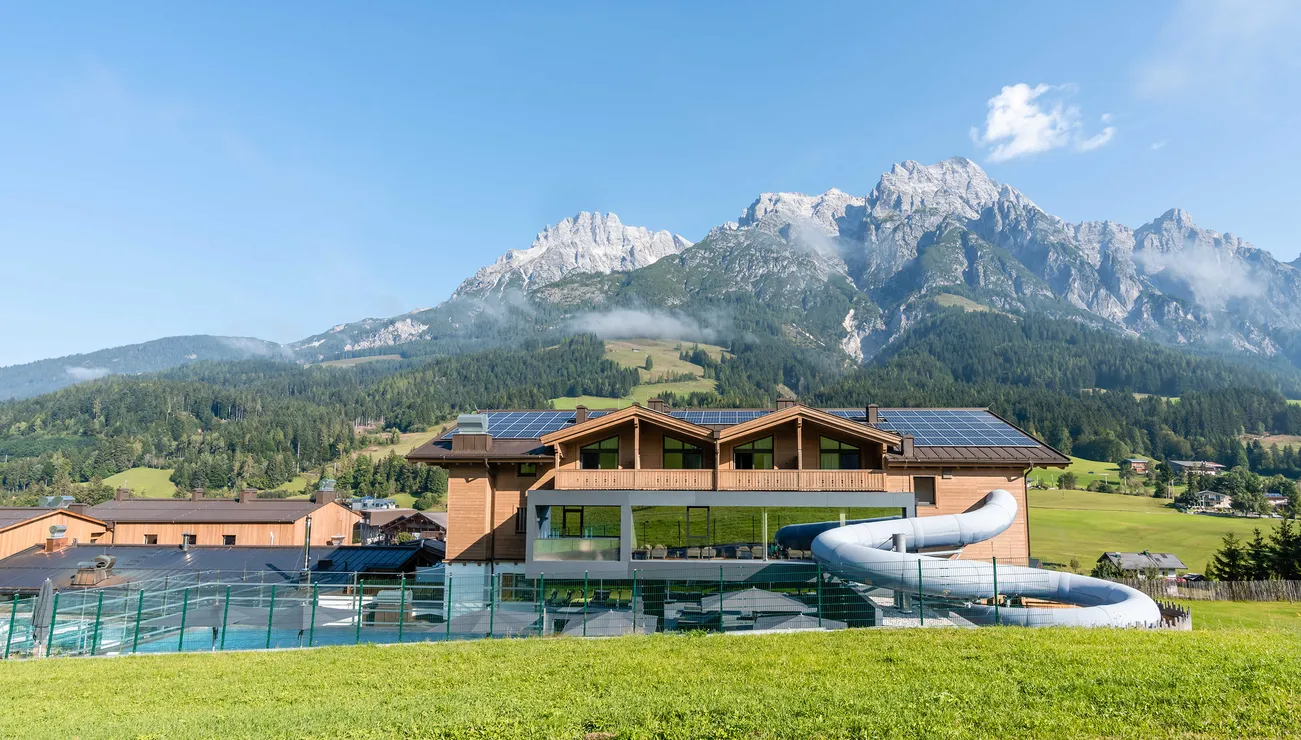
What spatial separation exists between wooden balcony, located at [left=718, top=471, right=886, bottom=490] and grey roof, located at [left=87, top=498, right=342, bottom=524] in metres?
41.0

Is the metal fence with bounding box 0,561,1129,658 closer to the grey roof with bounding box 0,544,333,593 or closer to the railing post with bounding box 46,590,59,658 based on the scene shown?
the railing post with bounding box 46,590,59,658

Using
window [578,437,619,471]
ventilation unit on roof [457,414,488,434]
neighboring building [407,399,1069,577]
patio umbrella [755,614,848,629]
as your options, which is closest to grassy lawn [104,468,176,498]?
ventilation unit on roof [457,414,488,434]

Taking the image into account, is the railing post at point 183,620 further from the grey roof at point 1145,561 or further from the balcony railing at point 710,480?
the grey roof at point 1145,561

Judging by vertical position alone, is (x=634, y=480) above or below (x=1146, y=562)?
above

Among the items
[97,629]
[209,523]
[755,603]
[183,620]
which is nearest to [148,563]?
[209,523]

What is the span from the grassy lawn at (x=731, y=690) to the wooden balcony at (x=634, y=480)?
12.1 meters

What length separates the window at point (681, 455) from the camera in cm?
3262

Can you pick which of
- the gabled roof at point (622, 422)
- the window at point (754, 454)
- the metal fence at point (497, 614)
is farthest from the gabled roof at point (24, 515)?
the window at point (754, 454)

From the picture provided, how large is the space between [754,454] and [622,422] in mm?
5849

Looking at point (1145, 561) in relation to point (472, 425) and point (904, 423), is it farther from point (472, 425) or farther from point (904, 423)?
point (472, 425)

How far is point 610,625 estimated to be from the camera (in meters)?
20.8

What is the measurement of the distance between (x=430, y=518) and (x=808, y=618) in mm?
84944

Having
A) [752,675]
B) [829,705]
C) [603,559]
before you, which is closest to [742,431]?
[603,559]

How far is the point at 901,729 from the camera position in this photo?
9.72 metres
